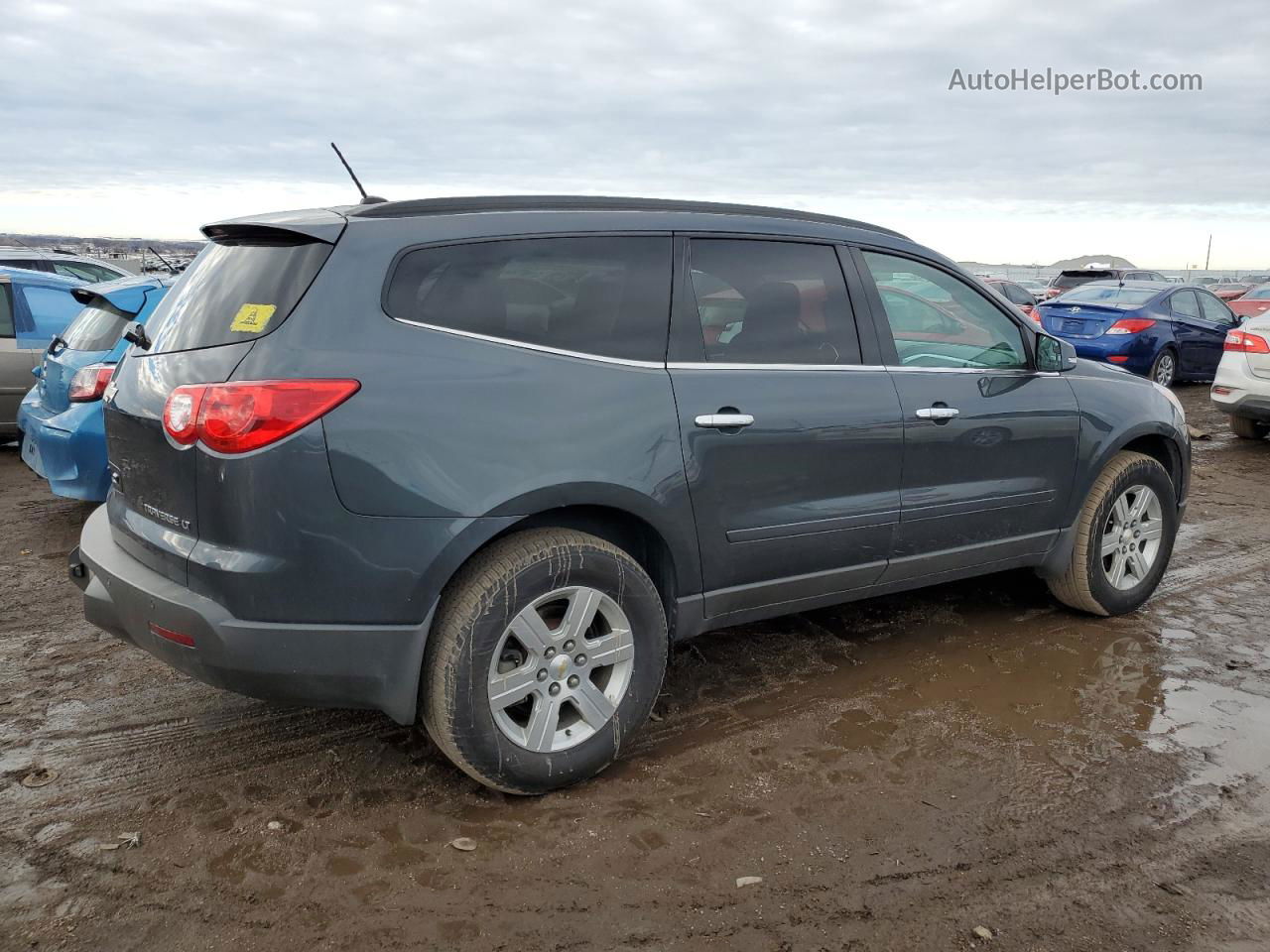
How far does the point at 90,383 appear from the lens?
585 centimetres

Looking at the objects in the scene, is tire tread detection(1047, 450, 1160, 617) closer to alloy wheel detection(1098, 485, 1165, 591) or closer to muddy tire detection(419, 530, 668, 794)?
alloy wheel detection(1098, 485, 1165, 591)

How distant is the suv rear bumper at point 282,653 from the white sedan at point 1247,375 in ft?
31.1

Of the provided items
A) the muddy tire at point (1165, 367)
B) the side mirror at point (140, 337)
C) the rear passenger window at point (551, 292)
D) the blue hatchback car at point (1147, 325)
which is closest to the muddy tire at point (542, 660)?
the rear passenger window at point (551, 292)

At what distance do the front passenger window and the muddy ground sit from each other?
127 centimetres

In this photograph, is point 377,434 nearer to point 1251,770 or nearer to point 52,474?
point 1251,770

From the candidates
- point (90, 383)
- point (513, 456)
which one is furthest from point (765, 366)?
point (90, 383)

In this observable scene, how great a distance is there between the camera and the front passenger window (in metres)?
4.11

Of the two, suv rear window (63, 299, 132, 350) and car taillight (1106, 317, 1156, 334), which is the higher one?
suv rear window (63, 299, 132, 350)

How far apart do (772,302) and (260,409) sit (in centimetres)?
183

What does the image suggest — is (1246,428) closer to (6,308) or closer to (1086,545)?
(1086,545)

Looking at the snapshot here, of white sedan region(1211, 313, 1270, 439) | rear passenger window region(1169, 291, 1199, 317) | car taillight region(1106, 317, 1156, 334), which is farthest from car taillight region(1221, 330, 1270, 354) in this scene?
rear passenger window region(1169, 291, 1199, 317)

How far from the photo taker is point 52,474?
5.89 m

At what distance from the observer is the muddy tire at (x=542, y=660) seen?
301 centimetres

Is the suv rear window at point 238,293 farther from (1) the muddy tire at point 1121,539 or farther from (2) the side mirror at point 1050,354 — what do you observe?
(1) the muddy tire at point 1121,539
